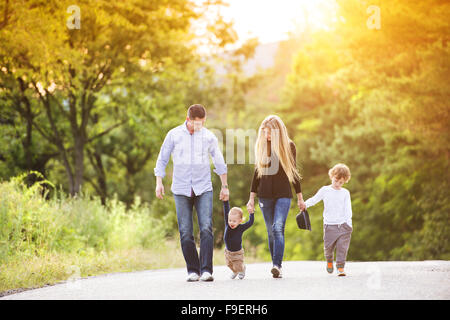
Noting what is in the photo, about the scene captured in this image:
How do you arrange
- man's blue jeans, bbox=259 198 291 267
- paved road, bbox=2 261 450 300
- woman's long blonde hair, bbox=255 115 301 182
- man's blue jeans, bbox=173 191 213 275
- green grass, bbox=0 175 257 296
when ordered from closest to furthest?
paved road, bbox=2 261 450 300, man's blue jeans, bbox=173 191 213 275, man's blue jeans, bbox=259 198 291 267, woman's long blonde hair, bbox=255 115 301 182, green grass, bbox=0 175 257 296

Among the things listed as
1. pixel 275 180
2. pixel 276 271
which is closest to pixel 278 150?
pixel 275 180

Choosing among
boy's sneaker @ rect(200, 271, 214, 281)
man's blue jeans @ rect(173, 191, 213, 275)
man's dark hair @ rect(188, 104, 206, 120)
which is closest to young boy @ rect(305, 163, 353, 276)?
man's blue jeans @ rect(173, 191, 213, 275)

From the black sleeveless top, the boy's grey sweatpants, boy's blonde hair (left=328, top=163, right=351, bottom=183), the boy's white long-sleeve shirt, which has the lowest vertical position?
the boy's grey sweatpants

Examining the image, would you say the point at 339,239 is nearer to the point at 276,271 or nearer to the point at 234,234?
the point at 276,271

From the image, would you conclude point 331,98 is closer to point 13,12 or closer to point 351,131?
point 351,131

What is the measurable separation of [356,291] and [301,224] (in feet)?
5.98

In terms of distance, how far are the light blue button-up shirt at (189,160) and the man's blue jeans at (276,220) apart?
80 centimetres

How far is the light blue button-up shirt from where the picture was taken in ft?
28.3

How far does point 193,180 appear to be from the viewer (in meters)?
8.62

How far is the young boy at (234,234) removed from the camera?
894cm

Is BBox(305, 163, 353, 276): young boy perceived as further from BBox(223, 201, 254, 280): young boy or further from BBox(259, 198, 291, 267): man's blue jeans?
BBox(223, 201, 254, 280): young boy

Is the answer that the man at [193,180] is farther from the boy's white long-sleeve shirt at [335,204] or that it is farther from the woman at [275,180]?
the boy's white long-sleeve shirt at [335,204]

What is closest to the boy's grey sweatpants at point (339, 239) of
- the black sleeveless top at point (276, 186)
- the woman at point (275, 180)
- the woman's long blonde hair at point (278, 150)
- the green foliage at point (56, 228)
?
the woman at point (275, 180)

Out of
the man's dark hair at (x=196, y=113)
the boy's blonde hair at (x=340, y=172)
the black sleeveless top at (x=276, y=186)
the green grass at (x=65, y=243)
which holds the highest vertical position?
the man's dark hair at (x=196, y=113)
